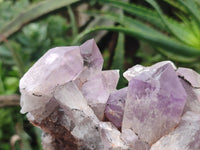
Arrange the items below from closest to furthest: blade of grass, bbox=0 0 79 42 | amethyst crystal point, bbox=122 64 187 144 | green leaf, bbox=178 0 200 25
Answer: amethyst crystal point, bbox=122 64 187 144 → green leaf, bbox=178 0 200 25 → blade of grass, bbox=0 0 79 42

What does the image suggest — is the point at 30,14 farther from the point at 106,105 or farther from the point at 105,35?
the point at 106,105

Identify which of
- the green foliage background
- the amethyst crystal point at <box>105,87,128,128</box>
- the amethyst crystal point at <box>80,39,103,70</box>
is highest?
the amethyst crystal point at <box>80,39,103,70</box>

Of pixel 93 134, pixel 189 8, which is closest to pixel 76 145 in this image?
pixel 93 134

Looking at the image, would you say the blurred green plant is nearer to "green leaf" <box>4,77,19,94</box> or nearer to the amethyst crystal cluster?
the amethyst crystal cluster

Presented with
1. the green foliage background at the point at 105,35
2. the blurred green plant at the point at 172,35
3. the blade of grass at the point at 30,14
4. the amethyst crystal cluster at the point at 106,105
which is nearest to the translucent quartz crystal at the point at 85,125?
the amethyst crystal cluster at the point at 106,105

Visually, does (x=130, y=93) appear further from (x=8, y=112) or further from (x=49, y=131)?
(x=8, y=112)

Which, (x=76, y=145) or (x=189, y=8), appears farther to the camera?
(x=189, y=8)

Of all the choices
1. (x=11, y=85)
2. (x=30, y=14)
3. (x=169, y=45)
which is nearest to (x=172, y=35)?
(x=169, y=45)

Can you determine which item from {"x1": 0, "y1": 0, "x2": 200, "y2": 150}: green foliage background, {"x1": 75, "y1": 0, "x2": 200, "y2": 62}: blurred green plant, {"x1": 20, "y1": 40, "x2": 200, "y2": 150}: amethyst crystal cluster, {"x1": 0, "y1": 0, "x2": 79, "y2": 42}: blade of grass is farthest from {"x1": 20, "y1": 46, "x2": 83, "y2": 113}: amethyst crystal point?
{"x1": 0, "y1": 0, "x2": 79, "y2": 42}: blade of grass
